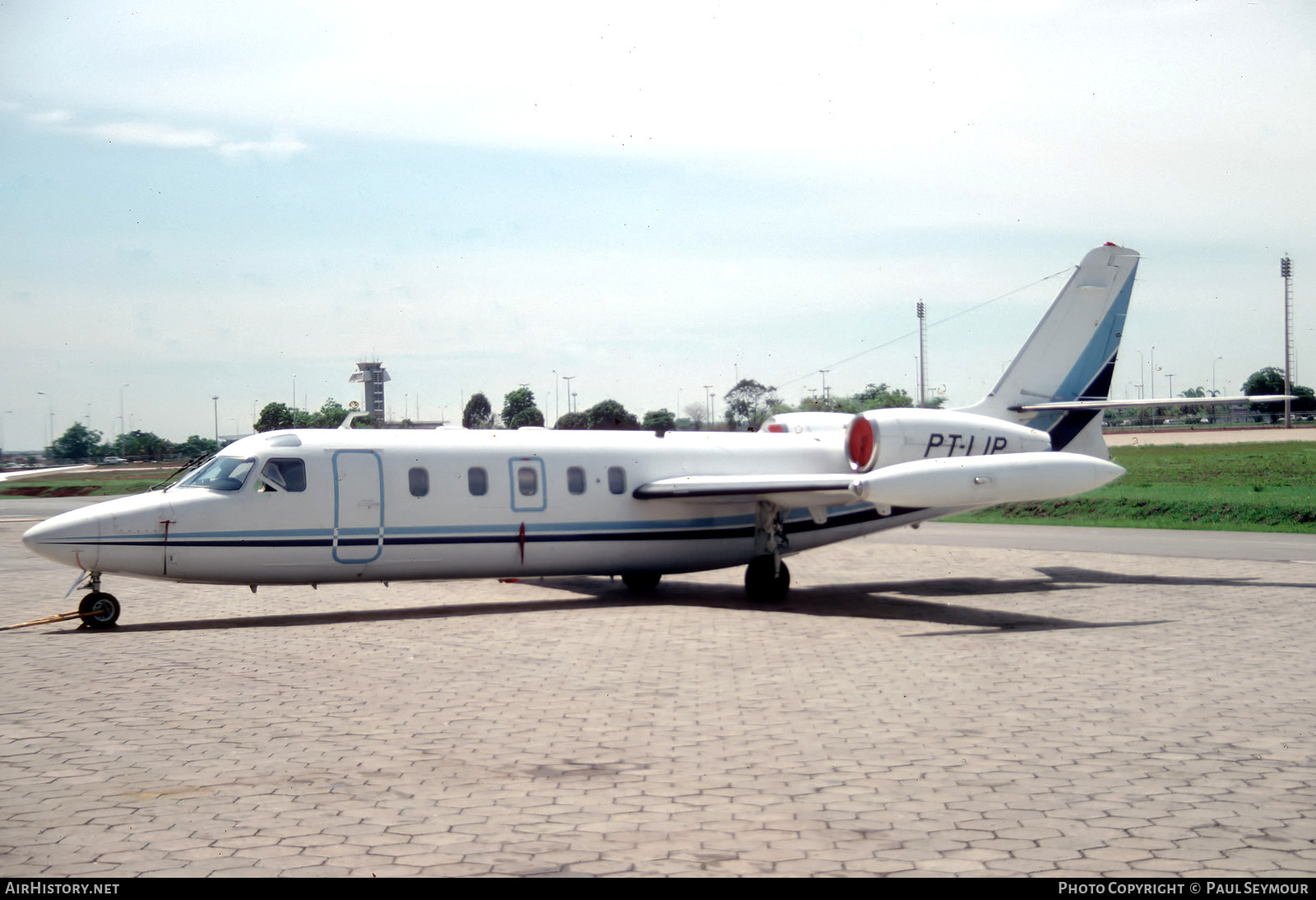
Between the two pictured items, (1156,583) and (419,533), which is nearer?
(419,533)

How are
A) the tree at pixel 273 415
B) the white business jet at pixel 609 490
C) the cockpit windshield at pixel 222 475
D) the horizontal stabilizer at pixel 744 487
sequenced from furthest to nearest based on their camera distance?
the tree at pixel 273 415
the horizontal stabilizer at pixel 744 487
the cockpit windshield at pixel 222 475
the white business jet at pixel 609 490

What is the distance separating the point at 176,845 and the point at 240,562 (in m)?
10.1

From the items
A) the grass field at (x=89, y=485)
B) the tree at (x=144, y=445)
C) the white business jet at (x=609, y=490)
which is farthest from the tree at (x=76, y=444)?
the white business jet at (x=609, y=490)

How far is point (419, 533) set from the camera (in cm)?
1652

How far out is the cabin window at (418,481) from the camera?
1661cm

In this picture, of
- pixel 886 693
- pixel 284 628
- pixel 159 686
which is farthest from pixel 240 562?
pixel 886 693

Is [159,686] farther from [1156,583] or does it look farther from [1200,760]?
[1156,583]

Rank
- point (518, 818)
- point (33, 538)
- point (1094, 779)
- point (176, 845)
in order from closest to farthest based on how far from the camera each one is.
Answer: point (176, 845) → point (518, 818) → point (1094, 779) → point (33, 538)

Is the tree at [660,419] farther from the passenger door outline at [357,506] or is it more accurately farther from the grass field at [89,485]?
the grass field at [89,485]

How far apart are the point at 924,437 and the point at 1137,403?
4143 mm

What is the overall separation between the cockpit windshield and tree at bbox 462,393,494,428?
8.76 metres

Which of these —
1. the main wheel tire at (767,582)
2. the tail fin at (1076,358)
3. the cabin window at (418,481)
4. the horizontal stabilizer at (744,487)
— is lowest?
the main wheel tire at (767,582)

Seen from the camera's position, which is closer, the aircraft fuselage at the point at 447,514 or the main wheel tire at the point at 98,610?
the main wheel tire at the point at 98,610

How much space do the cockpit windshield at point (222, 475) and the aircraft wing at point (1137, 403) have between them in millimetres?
14223
